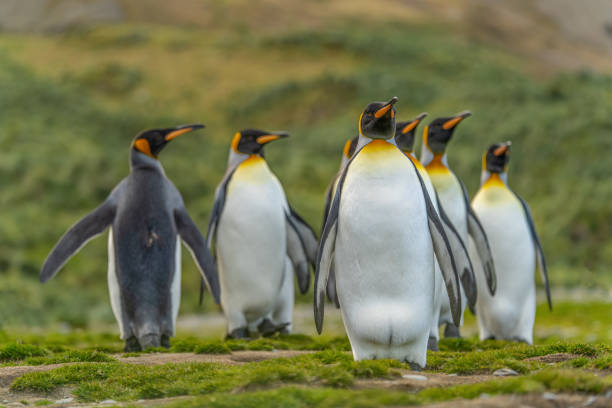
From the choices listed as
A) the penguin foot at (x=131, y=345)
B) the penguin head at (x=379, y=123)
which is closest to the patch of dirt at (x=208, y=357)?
the penguin foot at (x=131, y=345)

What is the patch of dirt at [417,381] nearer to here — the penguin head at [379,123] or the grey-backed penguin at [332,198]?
the penguin head at [379,123]

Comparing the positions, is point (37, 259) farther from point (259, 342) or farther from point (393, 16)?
point (393, 16)

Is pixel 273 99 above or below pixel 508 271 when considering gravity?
above

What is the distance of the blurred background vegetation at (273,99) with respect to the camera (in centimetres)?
1975

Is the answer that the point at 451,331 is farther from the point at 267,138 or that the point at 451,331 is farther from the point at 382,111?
the point at 382,111

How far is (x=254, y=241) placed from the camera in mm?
8484

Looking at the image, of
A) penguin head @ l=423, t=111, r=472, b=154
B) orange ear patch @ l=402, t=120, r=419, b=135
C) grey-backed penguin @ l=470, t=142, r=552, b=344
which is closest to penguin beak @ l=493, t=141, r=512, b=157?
grey-backed penguin @ l=470, t=142, r=552, b=344

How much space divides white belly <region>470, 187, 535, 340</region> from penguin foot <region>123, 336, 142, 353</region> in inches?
147

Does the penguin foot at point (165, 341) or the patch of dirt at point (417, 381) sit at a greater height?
the patch of dirt at point (417, 381)

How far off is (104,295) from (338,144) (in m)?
15.9

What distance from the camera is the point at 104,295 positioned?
663 inches

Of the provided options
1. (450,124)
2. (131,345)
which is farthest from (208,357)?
(450,124)

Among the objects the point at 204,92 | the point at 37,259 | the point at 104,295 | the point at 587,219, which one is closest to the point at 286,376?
the point at 104,295

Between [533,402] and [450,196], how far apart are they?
14.0 ft
